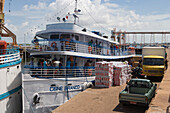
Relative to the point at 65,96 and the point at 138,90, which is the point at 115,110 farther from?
the point at 65,96

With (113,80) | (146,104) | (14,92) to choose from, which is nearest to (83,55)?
(113,80)

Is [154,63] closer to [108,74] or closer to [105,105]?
[108,74]

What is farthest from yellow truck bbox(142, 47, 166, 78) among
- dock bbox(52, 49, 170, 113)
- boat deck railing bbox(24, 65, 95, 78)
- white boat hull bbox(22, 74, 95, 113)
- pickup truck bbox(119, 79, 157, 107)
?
white boat hull bbox(22, 74, 95, 113)

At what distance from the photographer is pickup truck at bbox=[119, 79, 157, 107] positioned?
7.46 m

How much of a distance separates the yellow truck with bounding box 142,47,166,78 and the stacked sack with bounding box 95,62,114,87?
5936 mm

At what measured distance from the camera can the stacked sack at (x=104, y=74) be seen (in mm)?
11539

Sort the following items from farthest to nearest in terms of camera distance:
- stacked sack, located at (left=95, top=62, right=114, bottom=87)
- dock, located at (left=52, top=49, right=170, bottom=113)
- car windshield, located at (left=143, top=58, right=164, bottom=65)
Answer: car windshield, located at (left=143, top=58, right=164, bottom=65)
stacked sack, located at (left=95, top=62, right=114, bottom=87)
dock, located at (left=52, top=49, right=170, bottom=113)

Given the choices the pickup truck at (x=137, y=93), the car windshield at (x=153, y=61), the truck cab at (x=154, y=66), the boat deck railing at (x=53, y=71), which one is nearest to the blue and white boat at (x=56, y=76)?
the boat deck railing at (x=53, y=71)

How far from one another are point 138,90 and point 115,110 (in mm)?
1612

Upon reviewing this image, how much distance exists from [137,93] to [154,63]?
31.7ft

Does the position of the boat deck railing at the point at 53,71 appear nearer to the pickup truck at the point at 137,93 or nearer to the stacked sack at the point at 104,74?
the stacked sack at the point at 104,74

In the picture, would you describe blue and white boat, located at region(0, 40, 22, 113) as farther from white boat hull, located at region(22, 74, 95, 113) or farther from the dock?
the dock

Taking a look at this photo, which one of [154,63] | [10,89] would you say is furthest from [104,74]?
[154,63]

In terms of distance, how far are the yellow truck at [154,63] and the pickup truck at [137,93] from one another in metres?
7.86
